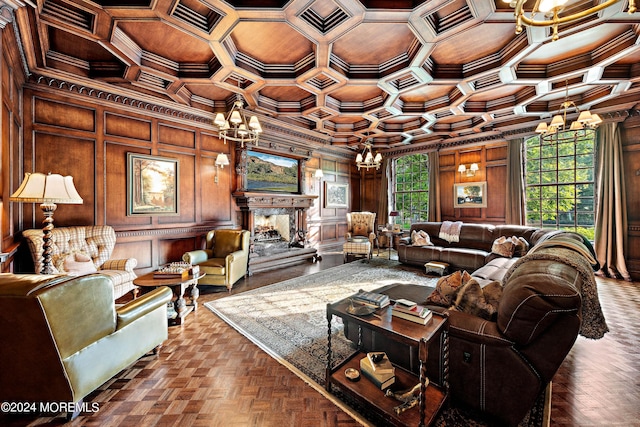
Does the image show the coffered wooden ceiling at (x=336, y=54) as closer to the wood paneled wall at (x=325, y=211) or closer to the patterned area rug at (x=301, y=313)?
the wood paneled wall at (x=325, y=211)

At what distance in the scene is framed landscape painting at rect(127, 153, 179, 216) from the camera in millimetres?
4414

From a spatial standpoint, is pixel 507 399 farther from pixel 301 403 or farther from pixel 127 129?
pixel 127 129

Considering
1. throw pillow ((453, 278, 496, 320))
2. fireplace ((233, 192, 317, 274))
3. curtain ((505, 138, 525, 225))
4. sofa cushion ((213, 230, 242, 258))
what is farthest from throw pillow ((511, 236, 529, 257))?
sofa cushion ((213, 230, 242, 258))

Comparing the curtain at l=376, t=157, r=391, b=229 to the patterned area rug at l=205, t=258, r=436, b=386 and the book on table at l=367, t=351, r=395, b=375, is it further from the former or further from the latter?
the book on table at l=367, t=351, r=395, b=375

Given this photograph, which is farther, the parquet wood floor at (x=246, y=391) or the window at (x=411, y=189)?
the window at (x=411, y=189)

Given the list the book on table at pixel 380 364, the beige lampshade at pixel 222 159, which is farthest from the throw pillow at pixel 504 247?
the beige lampshade at pixel 222 159

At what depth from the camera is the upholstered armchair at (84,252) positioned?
3.10 m

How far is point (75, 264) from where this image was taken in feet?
10.6

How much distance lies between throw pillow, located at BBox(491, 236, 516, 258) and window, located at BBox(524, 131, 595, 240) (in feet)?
7.10

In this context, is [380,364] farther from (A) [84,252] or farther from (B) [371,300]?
(A) [84,252]

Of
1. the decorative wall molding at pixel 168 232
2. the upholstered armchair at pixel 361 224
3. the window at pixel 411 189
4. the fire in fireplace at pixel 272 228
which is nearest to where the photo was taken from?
the decorative wall molding at pixel 168 232

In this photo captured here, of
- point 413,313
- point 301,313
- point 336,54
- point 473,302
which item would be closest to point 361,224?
point 301,313

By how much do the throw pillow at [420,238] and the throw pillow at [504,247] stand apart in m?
1.32

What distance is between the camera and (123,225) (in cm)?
432
